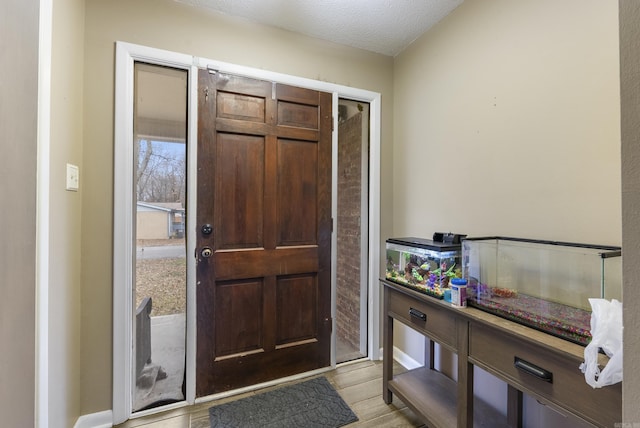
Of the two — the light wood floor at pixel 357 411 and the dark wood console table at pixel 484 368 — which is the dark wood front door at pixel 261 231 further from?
the dark wood console table at pixel 484 368

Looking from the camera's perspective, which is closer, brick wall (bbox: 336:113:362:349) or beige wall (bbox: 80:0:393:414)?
beige wall (bbox: 80:0:393:414)

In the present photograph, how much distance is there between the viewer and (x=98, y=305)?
1.62m

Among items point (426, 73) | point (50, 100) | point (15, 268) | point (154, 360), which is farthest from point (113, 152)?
point (426, 73)

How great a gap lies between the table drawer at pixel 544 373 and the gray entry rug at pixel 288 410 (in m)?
0.95

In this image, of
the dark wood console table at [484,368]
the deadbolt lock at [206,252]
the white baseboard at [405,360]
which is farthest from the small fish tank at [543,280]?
the deadbolt lock at [206,252]

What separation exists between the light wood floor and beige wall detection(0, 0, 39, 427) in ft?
3.40

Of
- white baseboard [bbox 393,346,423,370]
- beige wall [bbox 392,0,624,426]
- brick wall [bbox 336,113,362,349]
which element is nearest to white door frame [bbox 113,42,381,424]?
brick wall [bbox 336,113,362,349]

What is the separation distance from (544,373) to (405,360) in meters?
1.41

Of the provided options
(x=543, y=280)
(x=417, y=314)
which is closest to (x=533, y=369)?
(x=543, y=280)

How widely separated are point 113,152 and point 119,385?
4.50 ft

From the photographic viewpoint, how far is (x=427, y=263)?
1.58m

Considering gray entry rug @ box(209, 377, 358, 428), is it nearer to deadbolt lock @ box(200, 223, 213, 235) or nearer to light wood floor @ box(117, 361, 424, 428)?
light wood floor @ box(117, 361, 424, 428)

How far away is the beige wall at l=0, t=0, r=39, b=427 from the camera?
2.04ft

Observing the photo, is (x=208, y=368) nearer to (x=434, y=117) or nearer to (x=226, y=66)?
(x=226, y=66)
